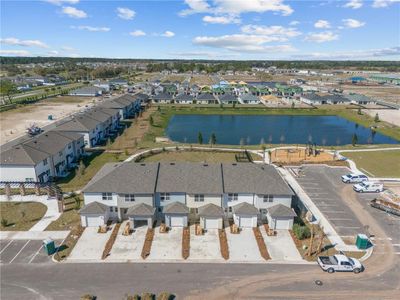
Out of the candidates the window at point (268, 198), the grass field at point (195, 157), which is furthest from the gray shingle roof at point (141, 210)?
Answer: the grass field at point (195, 157)

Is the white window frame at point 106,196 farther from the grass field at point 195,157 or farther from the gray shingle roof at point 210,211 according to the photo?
the grass field at point 195,157

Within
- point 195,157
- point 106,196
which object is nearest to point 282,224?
point 106,196

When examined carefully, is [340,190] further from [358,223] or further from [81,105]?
[81,105]

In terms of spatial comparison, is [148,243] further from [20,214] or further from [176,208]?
[20,214]

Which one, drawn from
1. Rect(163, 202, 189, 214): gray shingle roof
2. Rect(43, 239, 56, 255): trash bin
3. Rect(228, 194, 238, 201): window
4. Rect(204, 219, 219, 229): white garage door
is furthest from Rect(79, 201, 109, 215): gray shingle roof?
Rect(228, 194, 238, 201): window

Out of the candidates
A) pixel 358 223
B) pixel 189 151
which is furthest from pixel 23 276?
pixel 189 151

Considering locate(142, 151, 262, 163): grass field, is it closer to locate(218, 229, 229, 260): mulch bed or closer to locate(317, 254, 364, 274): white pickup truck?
locate(218, 229, 229, 260): mulch bed
